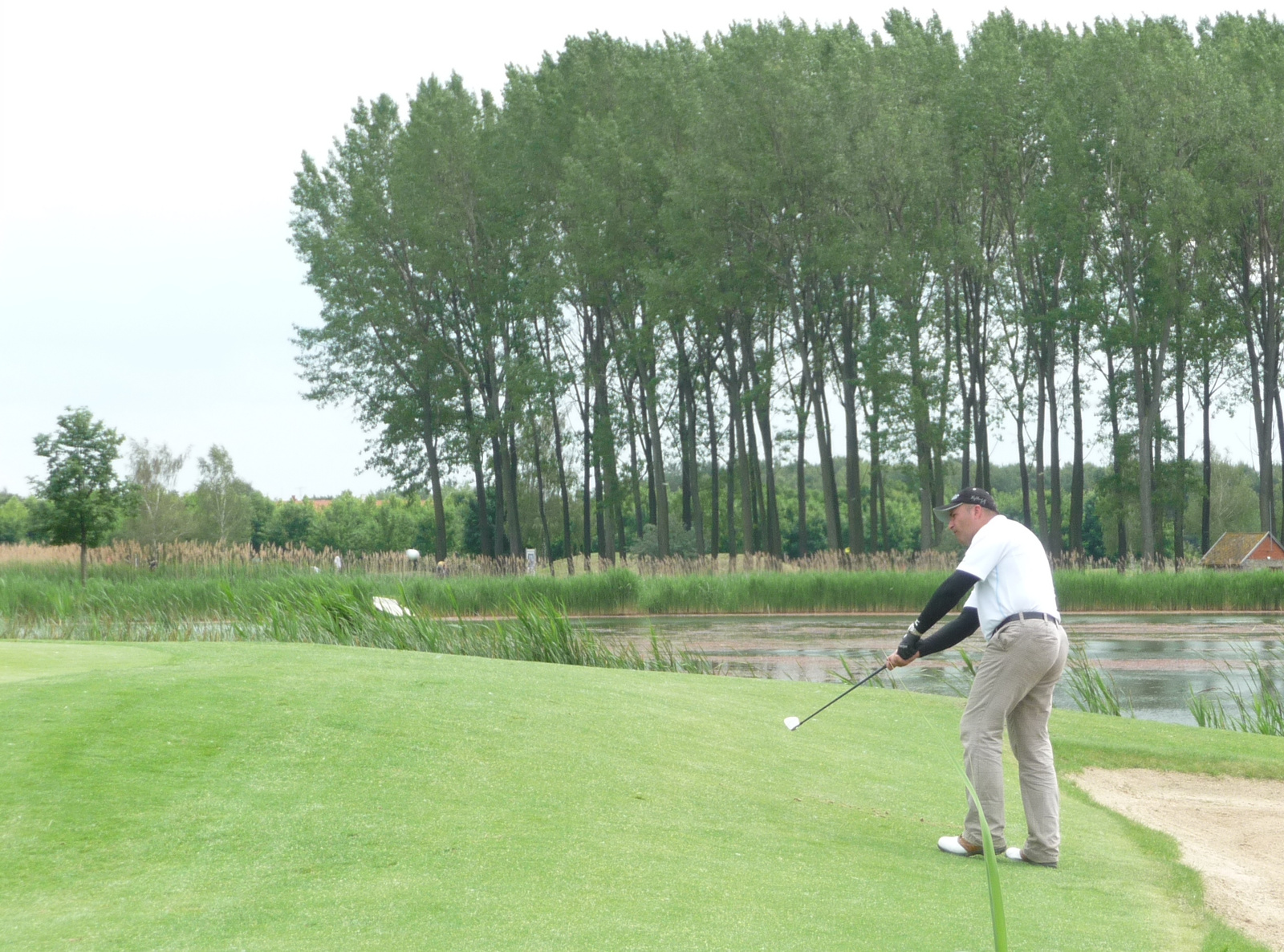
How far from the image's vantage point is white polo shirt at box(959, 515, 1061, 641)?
6.25 metres

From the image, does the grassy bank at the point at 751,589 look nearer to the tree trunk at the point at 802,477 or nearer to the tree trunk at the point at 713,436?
the tree trunk at the point at 802,477

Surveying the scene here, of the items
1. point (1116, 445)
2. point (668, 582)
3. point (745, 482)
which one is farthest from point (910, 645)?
point (1116, 445)

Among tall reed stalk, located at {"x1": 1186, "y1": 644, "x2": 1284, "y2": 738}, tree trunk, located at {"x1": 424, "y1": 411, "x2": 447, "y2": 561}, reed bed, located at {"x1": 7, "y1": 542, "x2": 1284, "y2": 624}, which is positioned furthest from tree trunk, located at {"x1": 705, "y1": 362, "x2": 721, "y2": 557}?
tall reed stalk, located at {"x1": 1186, "y1": 644, "x2": 1284, "y2": 738}

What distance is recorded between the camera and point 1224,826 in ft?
27.6

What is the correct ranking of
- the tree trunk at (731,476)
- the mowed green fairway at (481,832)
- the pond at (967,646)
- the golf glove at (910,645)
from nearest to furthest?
the mowed green fairway at (481,832), the golf glove at (910,645), the pond at (967,646), the tree trunk at (731,476)

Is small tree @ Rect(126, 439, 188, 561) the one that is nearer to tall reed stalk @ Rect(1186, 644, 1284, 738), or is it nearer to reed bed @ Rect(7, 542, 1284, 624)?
reed bed @ Rect(7, 542, 1284, 624)

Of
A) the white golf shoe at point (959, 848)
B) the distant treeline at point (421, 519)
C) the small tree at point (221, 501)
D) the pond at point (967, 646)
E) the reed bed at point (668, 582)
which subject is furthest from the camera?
the small tree at point (221, 501)

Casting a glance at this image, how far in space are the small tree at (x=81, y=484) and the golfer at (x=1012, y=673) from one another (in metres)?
33.3

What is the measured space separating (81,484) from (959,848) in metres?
35.2

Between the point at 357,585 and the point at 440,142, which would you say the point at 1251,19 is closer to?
the point at 440,142

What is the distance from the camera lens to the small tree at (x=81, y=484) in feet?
116

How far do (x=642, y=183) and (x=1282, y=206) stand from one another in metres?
22.2

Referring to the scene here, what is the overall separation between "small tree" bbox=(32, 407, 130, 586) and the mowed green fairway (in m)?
28.5

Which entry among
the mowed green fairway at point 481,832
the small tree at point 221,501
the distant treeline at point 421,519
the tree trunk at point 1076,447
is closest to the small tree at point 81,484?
the distant treeline at point 421,519
